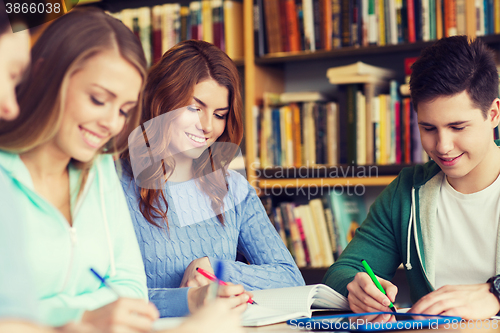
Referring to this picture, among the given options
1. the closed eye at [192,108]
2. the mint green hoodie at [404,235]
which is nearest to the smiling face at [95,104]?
the closed eye at [192,108]

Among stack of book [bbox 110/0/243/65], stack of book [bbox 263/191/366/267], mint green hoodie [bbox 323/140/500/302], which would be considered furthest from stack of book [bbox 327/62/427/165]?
mint green hoodie [bbox 323/140/500/302]

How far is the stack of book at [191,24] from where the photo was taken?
1976 mm

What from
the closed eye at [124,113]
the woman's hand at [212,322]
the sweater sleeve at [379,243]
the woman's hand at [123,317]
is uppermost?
the closed eye at [124,113]

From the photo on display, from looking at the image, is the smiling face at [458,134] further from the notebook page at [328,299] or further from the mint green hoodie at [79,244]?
the mint green hoodie at [79,244]

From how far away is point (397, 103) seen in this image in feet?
5.84

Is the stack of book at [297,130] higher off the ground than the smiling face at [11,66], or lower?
lower

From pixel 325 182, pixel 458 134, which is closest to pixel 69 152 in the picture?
pixel 458 134

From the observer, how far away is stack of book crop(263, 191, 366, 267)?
1.89 metres

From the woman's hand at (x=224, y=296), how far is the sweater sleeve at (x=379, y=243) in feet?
1.43

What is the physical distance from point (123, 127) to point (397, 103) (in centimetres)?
149

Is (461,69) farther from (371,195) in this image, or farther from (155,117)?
(371,195)

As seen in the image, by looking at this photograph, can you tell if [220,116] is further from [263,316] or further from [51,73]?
[51,73]

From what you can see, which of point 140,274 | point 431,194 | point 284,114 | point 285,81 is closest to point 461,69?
point 431,194

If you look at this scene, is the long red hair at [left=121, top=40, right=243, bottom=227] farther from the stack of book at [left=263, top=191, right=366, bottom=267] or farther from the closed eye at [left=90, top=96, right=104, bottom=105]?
the stack of book at [left=263, top=191, right=366, bottom=267]
